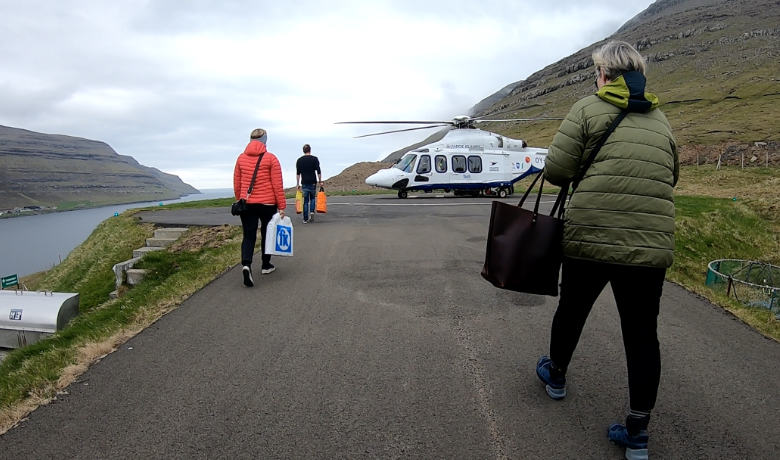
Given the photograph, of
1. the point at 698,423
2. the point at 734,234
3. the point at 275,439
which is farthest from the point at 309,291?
the point at 734,234

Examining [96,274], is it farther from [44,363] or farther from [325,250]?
[44,363]

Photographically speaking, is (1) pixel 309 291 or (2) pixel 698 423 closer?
(2) pixel 698 423

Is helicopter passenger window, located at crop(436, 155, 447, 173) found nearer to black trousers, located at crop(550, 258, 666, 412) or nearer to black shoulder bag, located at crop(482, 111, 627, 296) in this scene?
black shoulder bag, located at crop(482, 111, 627, 296)

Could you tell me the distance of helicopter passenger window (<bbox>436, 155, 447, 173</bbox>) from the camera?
72.6 feet

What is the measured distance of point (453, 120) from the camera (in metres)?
22.3

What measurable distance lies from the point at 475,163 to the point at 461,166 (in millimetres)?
737

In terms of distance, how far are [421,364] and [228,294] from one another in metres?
3.11

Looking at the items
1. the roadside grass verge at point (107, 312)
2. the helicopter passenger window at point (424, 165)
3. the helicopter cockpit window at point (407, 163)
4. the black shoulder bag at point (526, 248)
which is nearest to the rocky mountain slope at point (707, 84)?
the helicopter passenger window at point (424, 165)

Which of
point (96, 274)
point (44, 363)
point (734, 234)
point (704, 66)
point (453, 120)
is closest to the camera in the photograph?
point (44, 363)

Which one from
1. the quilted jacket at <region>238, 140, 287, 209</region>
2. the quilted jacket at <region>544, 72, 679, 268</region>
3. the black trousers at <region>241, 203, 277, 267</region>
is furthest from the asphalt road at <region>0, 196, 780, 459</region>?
the quilted jacket at <region>238, 140, 287, 209</region>

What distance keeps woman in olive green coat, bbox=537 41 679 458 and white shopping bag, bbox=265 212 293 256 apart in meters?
4.55

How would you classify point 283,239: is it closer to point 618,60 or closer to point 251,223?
point 251,223

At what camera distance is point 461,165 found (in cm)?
2242

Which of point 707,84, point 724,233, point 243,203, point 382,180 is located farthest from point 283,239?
point 707,84
